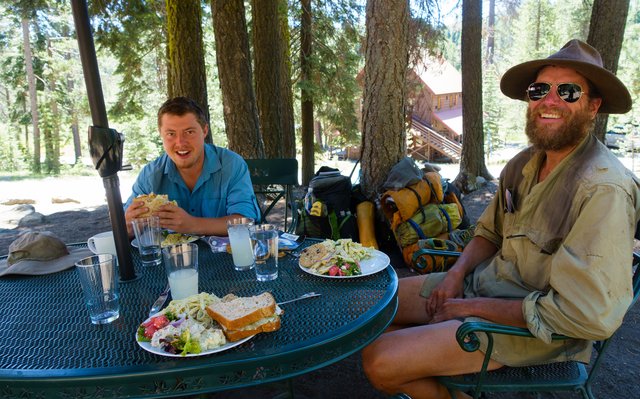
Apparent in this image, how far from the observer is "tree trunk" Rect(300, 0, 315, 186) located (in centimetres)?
1134

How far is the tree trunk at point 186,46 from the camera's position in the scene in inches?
236

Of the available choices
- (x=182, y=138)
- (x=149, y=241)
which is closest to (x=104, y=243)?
(x=149, y=241)

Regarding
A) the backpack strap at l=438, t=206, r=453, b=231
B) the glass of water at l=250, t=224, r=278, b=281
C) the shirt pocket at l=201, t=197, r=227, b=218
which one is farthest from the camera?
the backpack strap at l=438, t=206, r=453, b=231

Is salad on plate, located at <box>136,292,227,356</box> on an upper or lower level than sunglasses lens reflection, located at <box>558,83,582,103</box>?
lower

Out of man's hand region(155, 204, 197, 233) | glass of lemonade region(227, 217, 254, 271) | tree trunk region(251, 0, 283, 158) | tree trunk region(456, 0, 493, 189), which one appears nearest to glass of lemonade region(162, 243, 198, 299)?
glass of lemonade region(227, 217, 254, 271)

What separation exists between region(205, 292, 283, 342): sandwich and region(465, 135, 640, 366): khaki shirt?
0.96 metres

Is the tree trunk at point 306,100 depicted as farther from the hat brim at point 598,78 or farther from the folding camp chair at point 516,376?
the folding camp chair at point 516,376

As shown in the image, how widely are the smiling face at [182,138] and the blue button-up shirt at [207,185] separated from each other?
0.41 ft

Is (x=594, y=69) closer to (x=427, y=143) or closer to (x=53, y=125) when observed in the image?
(x=427, y=143)

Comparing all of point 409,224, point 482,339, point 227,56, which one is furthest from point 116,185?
point 227,56

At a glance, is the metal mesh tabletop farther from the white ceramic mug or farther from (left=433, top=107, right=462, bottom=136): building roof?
(left=433, top=107, right=462, bottom=136): building roof

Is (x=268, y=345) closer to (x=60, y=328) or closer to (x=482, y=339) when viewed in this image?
(x=60, y=328)

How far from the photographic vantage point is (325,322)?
1384 millimetres

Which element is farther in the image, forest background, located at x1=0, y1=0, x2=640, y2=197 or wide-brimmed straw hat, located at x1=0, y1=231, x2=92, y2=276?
forest background, located at x1=0, y1=0, x2=640, y2=197
